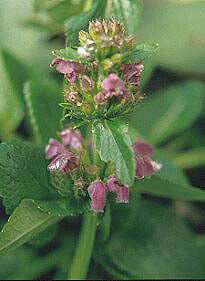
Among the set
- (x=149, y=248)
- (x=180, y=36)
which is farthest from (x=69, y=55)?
(x=180, y=36)

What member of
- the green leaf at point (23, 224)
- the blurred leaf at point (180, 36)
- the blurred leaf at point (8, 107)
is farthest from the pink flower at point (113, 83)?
the blurred leaf at point (180, 36)

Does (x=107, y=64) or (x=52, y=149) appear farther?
(x=52, y=149)

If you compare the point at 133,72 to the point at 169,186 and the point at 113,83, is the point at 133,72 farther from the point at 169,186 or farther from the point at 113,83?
the point at 169,186

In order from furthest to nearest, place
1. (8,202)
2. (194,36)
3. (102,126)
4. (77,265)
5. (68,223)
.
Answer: (194,36), (68,223), (77,265), (8,202), (102,126)

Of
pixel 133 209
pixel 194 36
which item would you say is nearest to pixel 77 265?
pixel 133 209

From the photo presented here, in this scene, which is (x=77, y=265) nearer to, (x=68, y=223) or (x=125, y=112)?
(x=68, y=223)

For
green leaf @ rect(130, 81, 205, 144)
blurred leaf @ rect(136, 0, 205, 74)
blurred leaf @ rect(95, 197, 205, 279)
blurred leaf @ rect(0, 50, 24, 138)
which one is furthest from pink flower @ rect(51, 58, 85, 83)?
blurred leaf @ rect(136, 0, 205, 74)

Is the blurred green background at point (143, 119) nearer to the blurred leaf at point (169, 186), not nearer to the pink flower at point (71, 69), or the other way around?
the blurred leaf at point (169, 186)
